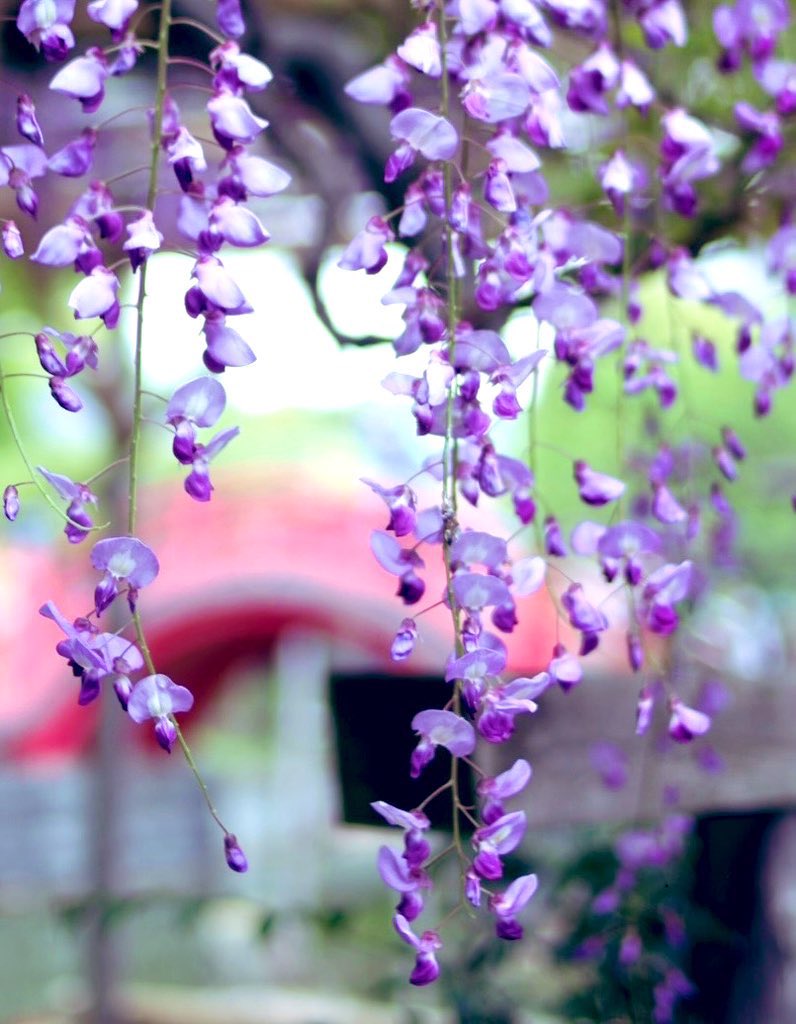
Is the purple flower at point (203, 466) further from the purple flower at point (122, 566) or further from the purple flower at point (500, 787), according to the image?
the purple flower at point (500, 787)

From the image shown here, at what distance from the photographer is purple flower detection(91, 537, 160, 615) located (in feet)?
1.95

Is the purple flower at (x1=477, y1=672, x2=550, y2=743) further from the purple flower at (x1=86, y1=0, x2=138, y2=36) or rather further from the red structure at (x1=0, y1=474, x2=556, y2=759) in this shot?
the red structure at (x1=0, y1=474, x2=556, y2=759)

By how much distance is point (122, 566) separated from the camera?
606 millimetres

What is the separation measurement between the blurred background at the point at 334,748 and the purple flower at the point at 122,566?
19cm

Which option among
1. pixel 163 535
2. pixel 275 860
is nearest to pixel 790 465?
pixel 163 535

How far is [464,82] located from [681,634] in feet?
2.41

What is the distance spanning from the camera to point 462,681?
62 cm

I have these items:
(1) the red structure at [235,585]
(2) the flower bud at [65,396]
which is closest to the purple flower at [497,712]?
(2) the flower bud at [65,396]

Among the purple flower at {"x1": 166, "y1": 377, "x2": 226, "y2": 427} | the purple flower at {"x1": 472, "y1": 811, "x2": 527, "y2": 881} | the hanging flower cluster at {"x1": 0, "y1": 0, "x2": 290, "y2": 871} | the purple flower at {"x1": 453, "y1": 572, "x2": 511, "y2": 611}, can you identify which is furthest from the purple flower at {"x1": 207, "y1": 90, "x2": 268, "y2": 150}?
the purple flower at {"x1": 472, "y1": 811, "x2": 527, "y2": 881}

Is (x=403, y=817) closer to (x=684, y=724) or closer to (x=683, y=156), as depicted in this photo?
(x=684, y=724)

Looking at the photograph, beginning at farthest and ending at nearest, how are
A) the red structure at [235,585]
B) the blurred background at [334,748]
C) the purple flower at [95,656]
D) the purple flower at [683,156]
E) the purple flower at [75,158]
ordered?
the red structure at [235,585] < the blurred background at [334,748] < the purple flower at [683,156] < the purple flower at [75,158] < the purple flower at [95,656]

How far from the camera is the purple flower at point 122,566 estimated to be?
596 millimetres

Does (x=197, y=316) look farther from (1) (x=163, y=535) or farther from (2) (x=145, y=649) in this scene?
(1) (x=163, y=535)

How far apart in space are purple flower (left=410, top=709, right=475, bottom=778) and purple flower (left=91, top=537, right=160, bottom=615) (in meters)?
0.13
